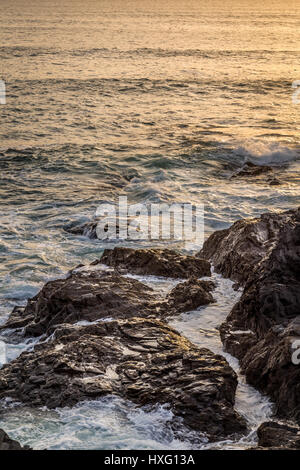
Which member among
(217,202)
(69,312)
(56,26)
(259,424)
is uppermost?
(56,26)

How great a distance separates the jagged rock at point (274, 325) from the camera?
557 cm

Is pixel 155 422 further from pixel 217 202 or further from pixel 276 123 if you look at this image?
pixel 276 123

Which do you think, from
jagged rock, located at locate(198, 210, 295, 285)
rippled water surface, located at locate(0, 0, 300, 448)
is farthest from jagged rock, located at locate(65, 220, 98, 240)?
jagged rock, located at locate(198, 210, 295, 285)

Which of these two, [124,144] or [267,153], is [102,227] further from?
[124,144]

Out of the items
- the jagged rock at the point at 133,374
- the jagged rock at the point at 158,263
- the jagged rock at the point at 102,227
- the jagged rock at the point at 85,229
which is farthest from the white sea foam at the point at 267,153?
the jagged rock at the point at 133,374

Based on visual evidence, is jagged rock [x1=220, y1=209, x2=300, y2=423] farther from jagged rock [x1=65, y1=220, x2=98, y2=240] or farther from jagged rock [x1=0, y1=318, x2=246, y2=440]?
jagged rock [x1=65, y1=220, x2=98, y2=240]

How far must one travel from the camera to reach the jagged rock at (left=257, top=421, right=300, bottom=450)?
15.7 feet

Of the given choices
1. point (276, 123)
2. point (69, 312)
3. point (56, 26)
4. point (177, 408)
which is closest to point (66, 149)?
point (276, 123)

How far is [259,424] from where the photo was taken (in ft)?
17.8

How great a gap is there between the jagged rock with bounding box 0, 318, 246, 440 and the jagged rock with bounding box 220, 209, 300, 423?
0.36 metres

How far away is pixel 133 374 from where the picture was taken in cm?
600

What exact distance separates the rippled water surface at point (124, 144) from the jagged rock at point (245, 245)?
696 millimetres

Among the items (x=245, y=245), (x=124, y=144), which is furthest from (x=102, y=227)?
(x=124, y=144)
